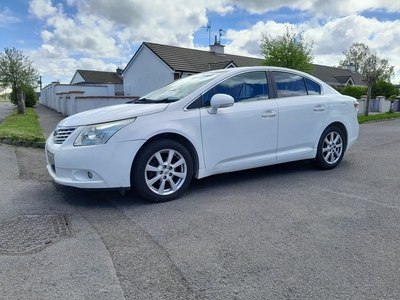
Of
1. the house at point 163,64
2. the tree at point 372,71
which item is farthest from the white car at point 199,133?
the house at point 163,64

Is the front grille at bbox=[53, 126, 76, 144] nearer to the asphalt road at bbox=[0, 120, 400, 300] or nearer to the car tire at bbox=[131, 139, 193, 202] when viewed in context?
the asphalt road at bbox=[0, 120, 400, 300]

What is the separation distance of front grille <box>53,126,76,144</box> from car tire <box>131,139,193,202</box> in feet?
2.84

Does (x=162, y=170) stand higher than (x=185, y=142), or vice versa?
Answer: (x=185, y=142)

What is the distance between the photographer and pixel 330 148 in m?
5.52

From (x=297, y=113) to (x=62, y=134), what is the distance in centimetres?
329

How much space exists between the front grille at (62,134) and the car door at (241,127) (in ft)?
5.24

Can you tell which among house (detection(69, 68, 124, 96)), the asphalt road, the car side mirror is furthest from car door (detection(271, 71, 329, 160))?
house (detection(69, 68, 124, 96))

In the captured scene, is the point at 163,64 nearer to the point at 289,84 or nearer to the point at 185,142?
the point at 289,84

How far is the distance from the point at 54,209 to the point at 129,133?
124 centimetres

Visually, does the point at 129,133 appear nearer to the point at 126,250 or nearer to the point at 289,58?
the point at 126,250

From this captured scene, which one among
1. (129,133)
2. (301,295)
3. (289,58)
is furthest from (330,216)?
(289,58)

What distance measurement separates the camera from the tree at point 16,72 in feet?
57.7

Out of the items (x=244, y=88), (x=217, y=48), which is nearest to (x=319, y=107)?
(x=244, y=88)

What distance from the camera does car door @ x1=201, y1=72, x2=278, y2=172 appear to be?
4.32 meters
